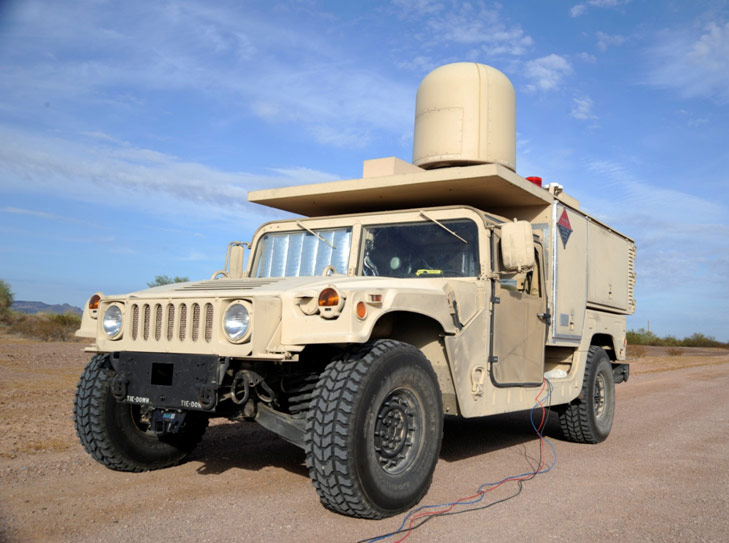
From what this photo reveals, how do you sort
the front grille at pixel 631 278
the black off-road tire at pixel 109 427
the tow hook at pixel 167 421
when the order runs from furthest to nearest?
the front grille at pixel 631 278
the black off-road tire at pixel 109 427
the tow hook at pixel 167 421

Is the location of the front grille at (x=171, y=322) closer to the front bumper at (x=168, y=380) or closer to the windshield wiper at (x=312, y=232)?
the front bumper at (x=168, y=380)

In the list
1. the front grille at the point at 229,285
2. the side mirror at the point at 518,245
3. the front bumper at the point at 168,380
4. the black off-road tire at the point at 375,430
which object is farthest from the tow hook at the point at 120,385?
the side mirror at the point at 518,245

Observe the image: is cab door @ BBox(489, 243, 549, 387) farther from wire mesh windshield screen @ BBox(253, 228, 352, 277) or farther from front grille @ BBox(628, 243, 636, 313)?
front grille @ BBox(628, 243, 636, 313)

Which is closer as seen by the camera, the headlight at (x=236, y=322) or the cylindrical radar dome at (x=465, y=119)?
the headlight at (x=236, y=322)

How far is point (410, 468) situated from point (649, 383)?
40.0 ft

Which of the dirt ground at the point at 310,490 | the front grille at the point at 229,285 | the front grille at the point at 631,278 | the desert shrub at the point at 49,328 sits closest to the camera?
the dirt ground at the point at 310,490

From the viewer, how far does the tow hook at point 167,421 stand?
4133 millimetres

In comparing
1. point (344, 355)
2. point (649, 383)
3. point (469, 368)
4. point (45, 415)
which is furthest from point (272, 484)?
point (649, 383)

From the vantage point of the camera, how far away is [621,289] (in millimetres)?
8414

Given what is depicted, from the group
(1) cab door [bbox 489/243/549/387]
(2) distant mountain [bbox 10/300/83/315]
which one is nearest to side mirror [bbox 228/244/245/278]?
(1) cab door [bbox 489/243/549/387]

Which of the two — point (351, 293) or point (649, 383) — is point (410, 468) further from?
point (649, 383)

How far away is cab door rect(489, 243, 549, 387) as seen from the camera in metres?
5.28

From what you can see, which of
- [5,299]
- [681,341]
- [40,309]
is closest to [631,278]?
[5,299]

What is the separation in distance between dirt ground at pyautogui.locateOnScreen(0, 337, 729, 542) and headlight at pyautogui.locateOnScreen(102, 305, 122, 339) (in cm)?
104
